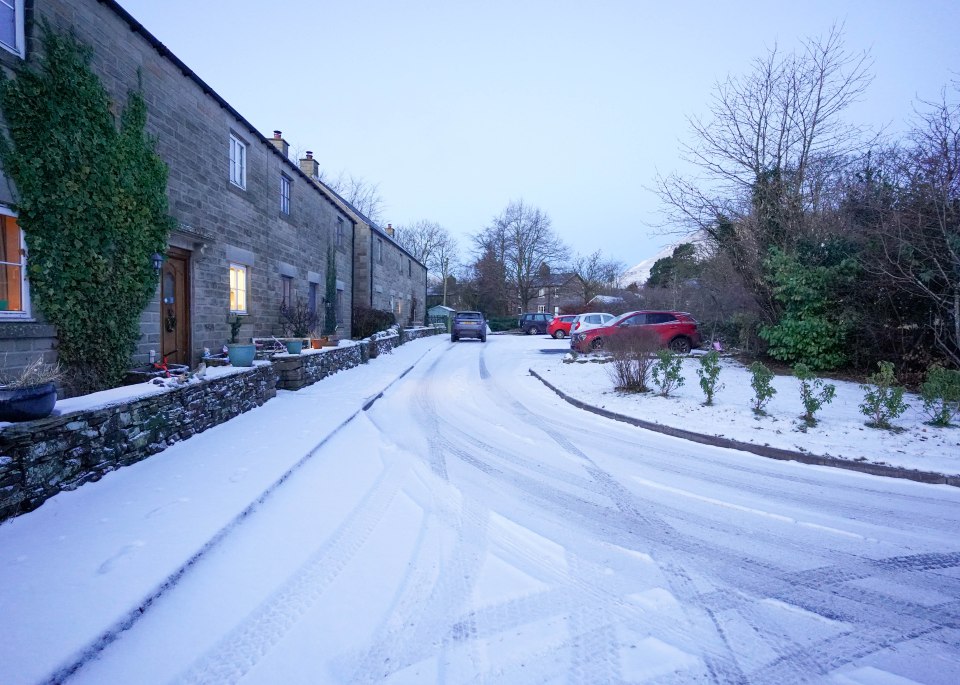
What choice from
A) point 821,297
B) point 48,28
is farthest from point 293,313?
point 821,297

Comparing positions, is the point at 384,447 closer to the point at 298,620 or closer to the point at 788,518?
the point at 298,620

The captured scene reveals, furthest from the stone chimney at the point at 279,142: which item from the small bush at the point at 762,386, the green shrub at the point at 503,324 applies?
the green shrub at the point at 503,324

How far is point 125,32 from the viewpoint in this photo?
7.06m

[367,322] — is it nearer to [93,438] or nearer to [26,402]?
[93,438]

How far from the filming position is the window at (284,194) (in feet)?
42.6

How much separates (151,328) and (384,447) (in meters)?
4.58

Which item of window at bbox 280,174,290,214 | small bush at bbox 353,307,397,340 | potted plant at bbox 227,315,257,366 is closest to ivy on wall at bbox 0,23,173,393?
potted plant at bbox 227,315,257,366

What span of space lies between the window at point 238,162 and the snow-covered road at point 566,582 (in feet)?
26.2

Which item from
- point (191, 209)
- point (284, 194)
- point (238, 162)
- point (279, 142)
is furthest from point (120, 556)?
point (279, 142)

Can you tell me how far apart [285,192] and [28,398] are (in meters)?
10.8

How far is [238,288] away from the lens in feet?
35.3

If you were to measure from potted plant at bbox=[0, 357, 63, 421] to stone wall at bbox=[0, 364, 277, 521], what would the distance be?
0.10 meters

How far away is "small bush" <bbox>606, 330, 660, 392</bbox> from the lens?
9094mm

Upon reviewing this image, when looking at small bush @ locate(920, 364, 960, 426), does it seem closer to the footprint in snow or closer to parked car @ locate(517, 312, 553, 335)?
the footprint in snow
